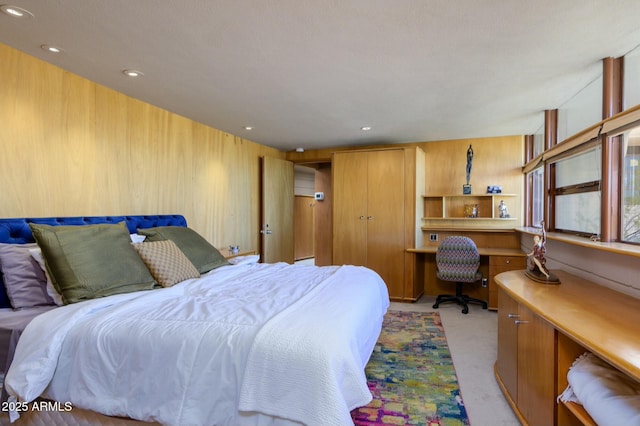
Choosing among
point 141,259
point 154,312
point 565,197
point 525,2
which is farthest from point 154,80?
point 565,197

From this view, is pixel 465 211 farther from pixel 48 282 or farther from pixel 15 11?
pixel 15 11

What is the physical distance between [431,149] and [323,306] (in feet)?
13.0

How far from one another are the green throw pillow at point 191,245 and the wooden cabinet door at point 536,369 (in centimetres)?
242

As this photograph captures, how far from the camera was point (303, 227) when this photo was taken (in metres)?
8.69

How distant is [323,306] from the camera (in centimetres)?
192

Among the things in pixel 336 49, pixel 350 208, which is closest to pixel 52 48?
pixel 336 49

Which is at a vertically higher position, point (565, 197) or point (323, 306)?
point (565, 197)

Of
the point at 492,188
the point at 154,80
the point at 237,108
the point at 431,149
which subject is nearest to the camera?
the point at 154,80

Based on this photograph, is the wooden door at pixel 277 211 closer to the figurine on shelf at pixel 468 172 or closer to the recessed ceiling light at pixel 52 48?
the figurine on shelf at pixel 468 172

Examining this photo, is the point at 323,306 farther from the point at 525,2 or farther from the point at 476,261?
the point at 476,261

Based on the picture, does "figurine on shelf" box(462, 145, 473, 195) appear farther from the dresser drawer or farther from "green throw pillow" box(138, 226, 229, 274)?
"green throw pillow" box(138, 226, 229, 274)

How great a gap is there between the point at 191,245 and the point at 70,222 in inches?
35.7

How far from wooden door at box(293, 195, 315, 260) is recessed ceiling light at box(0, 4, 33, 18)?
A: 654cm

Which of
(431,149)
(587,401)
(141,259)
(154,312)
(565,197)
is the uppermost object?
(431,149)
